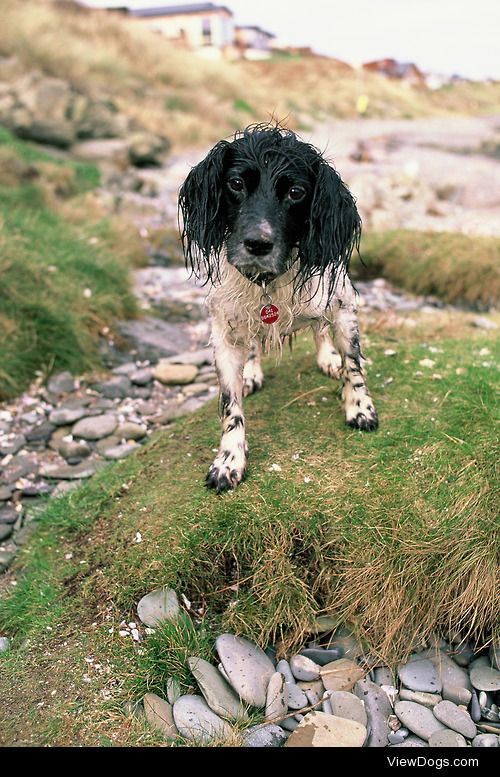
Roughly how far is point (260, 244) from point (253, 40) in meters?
74.3

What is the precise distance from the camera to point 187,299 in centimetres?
828

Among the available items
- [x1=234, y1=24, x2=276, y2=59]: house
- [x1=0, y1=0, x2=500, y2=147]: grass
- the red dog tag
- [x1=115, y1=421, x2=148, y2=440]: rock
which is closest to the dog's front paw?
the red dog tag

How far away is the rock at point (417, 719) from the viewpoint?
10.1 feet

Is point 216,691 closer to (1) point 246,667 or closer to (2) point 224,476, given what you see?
(1) point 246,667

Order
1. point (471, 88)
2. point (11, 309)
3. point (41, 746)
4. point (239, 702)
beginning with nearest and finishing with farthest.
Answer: point (41, 746)
point (239, 702)
point (11, 309)
point (471, 88)

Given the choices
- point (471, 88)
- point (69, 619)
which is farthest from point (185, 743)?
point (471, 88)

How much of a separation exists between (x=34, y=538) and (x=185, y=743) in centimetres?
171

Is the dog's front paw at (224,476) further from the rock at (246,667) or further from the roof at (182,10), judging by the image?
the roof at (182,10)

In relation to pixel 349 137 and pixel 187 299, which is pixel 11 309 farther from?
pixel 349 137

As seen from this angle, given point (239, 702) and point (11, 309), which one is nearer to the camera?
point (239, 702)

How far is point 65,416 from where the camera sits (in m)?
5.53

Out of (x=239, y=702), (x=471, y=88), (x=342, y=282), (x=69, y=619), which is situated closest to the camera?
(x=239, y=702)

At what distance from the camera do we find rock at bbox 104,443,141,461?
5.05 meters

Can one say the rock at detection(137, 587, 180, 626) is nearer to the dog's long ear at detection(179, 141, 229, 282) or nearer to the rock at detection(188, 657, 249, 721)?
the rock at detection(188, 657, 249, 721)
